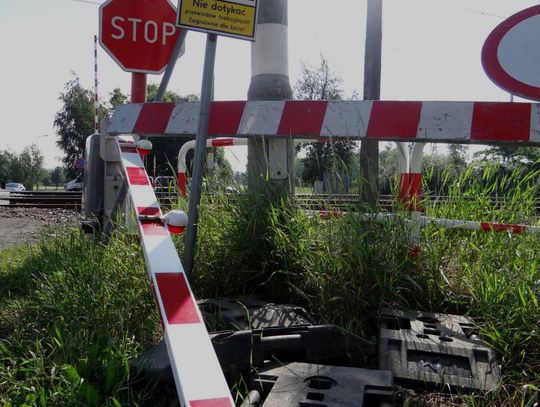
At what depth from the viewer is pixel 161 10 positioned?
478cm

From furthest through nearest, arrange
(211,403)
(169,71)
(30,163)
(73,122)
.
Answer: (30,163)
(73,122)
(169,71)
(211,403)

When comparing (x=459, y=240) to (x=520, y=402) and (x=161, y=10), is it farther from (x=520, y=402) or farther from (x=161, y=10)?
(x=161, y=10)

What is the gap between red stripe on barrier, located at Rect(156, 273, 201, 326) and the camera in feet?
6.45

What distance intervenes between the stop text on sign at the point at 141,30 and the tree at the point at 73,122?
143ft

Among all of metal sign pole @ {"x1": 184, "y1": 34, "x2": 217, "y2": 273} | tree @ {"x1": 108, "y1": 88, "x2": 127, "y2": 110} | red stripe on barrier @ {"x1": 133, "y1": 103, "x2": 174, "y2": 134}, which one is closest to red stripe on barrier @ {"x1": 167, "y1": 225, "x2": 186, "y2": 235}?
metal sign pole @ {"x1": 184, "y1": 34, "x2": 217, "y2": 273}

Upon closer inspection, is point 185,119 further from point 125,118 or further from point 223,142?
point 223,142

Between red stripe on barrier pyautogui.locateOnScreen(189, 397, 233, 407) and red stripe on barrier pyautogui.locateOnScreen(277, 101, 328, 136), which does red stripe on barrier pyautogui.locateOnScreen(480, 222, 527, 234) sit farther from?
red stripe on barrier pyautogui.locateOnScreen(189, 397, 233, 407)

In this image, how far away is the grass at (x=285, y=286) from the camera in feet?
6.99

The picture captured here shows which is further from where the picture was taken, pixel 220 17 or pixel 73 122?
pixel 73 122

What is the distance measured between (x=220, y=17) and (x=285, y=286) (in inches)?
59.3

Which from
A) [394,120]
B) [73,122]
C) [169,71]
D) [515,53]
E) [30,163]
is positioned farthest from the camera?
[30,163]

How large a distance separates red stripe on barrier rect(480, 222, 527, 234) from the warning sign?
5.55ft

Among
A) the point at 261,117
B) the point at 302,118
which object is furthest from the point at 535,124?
the point at 261,117

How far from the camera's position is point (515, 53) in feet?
13.1
